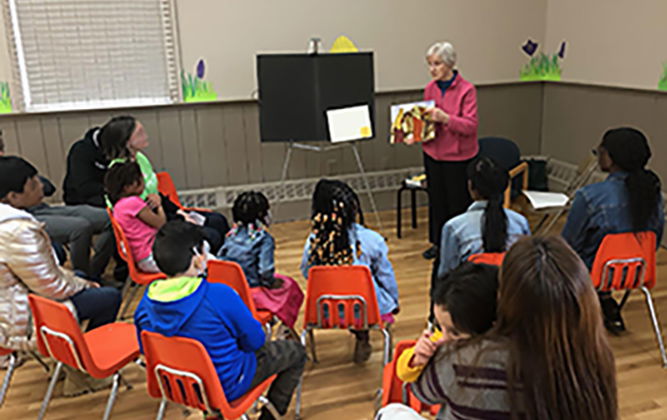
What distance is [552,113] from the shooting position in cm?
589

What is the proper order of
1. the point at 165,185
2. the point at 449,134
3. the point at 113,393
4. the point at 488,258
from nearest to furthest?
the point at 113,393, the point at 488,258, the point at 449,134, the point at 165,185

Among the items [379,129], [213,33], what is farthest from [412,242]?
[213,33]

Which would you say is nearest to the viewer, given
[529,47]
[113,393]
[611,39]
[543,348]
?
[543,348]

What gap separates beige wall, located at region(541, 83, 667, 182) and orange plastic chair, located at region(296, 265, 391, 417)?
3.21 metres

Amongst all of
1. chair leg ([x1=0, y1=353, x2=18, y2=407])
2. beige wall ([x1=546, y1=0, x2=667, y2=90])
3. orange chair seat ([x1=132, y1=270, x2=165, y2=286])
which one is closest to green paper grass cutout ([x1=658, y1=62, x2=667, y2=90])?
beige wall ([x1=546, y1=0, x2=667, y2=90])

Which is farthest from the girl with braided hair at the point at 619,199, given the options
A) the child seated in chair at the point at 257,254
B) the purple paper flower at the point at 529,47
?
the purple paper flower at the point at 529,47

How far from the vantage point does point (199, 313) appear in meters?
1.96

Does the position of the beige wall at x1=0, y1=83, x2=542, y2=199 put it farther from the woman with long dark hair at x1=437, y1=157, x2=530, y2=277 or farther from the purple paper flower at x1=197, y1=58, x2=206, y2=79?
the woman with long dark hair at x1=437, y1=157, x2=530, y2=277

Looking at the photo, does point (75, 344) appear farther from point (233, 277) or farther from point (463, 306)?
point (463, 306)

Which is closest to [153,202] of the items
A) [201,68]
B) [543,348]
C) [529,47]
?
[201,68]

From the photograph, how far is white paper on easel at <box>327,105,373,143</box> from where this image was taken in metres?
4.62

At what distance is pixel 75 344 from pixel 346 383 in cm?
136

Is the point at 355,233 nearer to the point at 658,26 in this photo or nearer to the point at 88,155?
the point at 88,155

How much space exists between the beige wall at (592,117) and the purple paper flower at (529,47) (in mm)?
389
